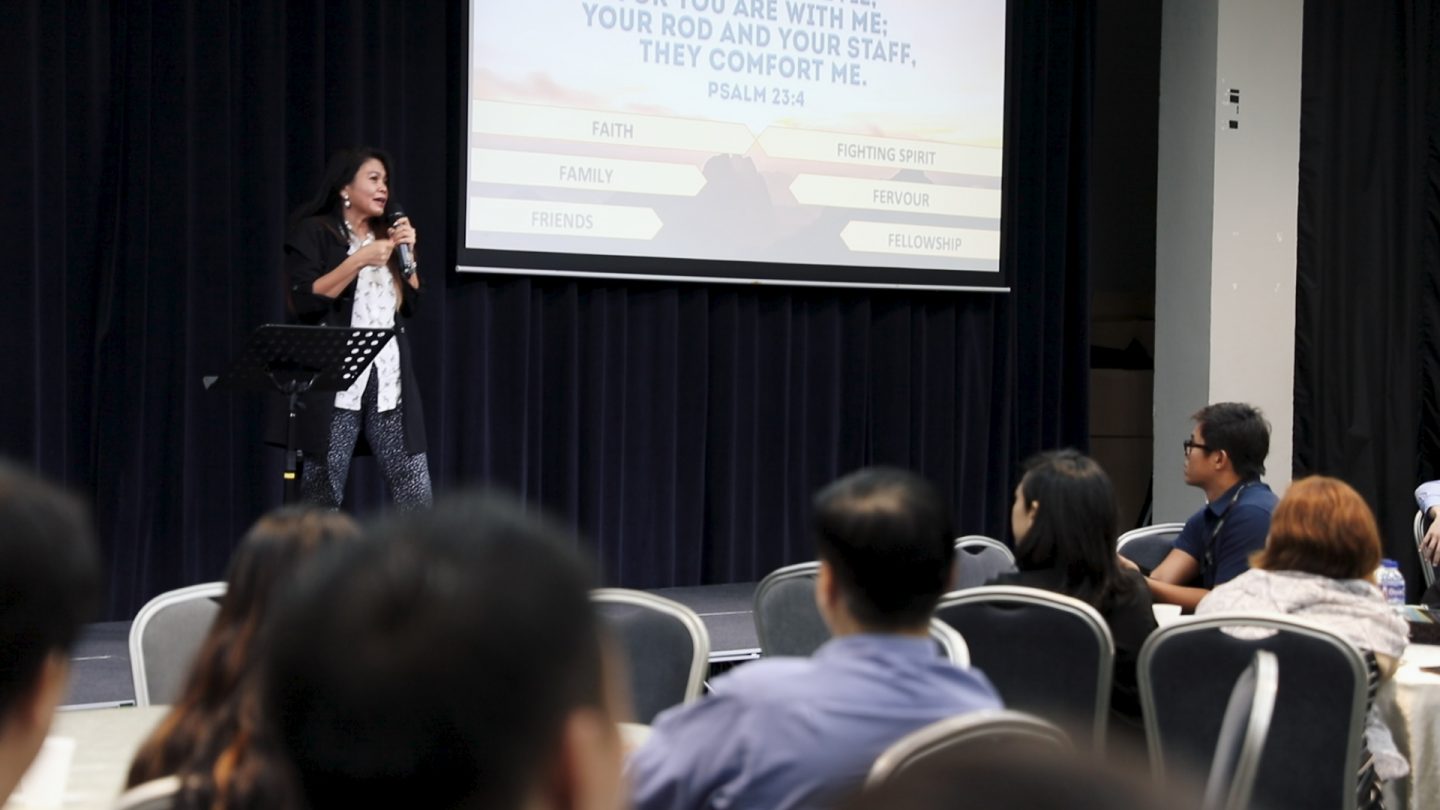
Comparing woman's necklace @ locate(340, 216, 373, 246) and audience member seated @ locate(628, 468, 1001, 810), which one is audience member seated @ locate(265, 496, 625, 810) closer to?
audience member seated @ locate(628, 468, 1001, 810)

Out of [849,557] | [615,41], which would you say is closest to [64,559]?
[849,557]

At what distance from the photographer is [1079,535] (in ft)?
8.87

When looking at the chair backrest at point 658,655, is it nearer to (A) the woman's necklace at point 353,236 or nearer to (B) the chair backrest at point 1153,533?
(B) the chair backrest at point 1153,533

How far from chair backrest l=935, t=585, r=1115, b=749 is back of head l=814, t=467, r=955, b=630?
606 millimetres

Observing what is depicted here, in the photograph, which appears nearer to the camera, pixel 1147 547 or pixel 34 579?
pixel 34 579

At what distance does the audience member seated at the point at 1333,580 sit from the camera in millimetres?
2611

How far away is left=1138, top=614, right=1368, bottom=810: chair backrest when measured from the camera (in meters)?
2.36

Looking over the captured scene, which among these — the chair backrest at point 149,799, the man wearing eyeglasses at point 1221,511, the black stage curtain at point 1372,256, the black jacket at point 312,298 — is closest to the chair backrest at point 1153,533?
the man wearing eyeglasses at point 1221,511

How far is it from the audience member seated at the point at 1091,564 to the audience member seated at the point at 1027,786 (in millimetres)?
2352

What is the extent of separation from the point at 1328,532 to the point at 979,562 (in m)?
1.08

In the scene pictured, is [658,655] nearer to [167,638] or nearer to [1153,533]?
[167,638]

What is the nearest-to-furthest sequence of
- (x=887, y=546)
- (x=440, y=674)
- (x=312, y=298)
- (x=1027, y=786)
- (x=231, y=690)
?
(x=1027, y=786) → (x=440, y=674) → (x=231, y=690) → (x=887, y=546) → (x=312, y=298)

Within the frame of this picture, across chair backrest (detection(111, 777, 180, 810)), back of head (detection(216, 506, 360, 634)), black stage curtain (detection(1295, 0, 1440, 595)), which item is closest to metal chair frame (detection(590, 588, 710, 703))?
back of head (detection(216, 506, 360, 634))

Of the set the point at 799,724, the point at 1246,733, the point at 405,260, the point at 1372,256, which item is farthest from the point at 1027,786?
the point at 1372,256
